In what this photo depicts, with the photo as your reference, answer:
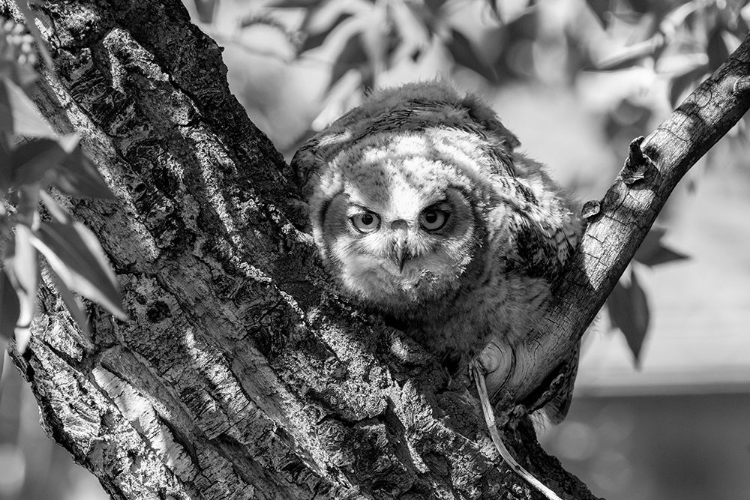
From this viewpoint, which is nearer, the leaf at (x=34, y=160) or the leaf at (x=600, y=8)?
the leaf at (x=34, y=160)

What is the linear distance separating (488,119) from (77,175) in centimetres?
206

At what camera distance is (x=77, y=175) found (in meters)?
1.25

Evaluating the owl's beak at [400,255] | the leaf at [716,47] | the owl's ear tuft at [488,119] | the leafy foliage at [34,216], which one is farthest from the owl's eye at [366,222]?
the leafy foliage at [34,216]

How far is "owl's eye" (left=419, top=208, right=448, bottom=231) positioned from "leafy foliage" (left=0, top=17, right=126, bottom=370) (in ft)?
5.16

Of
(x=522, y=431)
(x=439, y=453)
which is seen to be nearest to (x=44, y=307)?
(x=439, y=453)

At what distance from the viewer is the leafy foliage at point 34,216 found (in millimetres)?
1196

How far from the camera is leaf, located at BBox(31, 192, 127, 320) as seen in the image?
4.01 feet

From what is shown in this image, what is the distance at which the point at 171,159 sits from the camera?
75.1 inches

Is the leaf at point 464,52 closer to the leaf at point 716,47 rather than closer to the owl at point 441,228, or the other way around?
the owl at point 441,228

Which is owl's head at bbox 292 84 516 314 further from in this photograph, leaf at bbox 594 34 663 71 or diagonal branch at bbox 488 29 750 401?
leaf at bbox 594 34 663 71

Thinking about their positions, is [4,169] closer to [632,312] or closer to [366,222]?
[366,222]

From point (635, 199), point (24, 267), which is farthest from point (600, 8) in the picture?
point (24, 267)

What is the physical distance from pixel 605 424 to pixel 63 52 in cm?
810

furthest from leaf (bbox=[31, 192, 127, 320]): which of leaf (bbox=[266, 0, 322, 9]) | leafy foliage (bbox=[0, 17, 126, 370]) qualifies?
leaf (bbox=[266, 0, 322, 9])
